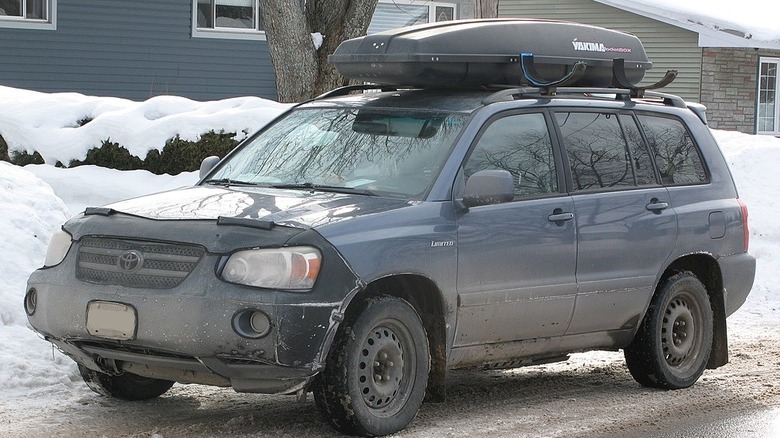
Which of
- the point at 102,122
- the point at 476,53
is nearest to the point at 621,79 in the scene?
the point at 476,53

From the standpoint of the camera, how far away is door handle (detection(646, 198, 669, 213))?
7.68m

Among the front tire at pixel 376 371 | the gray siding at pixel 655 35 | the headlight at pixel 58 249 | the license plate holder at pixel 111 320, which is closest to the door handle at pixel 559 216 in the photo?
the front tire at pixel 376 371

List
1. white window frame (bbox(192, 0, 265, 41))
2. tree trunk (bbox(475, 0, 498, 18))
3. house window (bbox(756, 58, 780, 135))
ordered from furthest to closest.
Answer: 1. house window (bbox(756, 58, 780, 135))
2. white window frame (bbox(192, 0, 265, 41))
3. tree trunk (bbox(475, 0, 498, 18))

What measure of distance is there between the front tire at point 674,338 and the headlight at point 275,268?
9.05ft

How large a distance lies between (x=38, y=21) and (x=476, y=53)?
1597 cm

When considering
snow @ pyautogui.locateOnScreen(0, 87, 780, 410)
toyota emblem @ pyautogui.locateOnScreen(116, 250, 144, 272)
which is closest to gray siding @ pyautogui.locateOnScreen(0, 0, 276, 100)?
snow @ pyautogui.locateOnScreen(0, 87, 780, 410)

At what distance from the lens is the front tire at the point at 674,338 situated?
7.81 meters

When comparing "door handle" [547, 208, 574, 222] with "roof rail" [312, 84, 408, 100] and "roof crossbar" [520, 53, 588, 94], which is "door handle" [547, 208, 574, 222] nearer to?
"roof crossbar" [520, 53, 588, 94]

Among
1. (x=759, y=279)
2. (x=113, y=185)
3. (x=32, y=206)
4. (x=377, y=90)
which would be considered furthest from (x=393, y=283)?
(x=759, y=279)

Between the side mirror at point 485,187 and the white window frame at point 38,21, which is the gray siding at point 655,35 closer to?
the white window frame at point 38,21

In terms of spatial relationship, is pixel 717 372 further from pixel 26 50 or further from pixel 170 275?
pixel 26 50

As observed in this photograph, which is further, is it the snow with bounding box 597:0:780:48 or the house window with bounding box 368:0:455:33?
the house window with bounding box 368:0:455:33

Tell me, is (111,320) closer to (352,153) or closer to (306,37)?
(352,153)

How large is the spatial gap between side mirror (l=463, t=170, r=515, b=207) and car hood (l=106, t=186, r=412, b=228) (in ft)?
1.09
